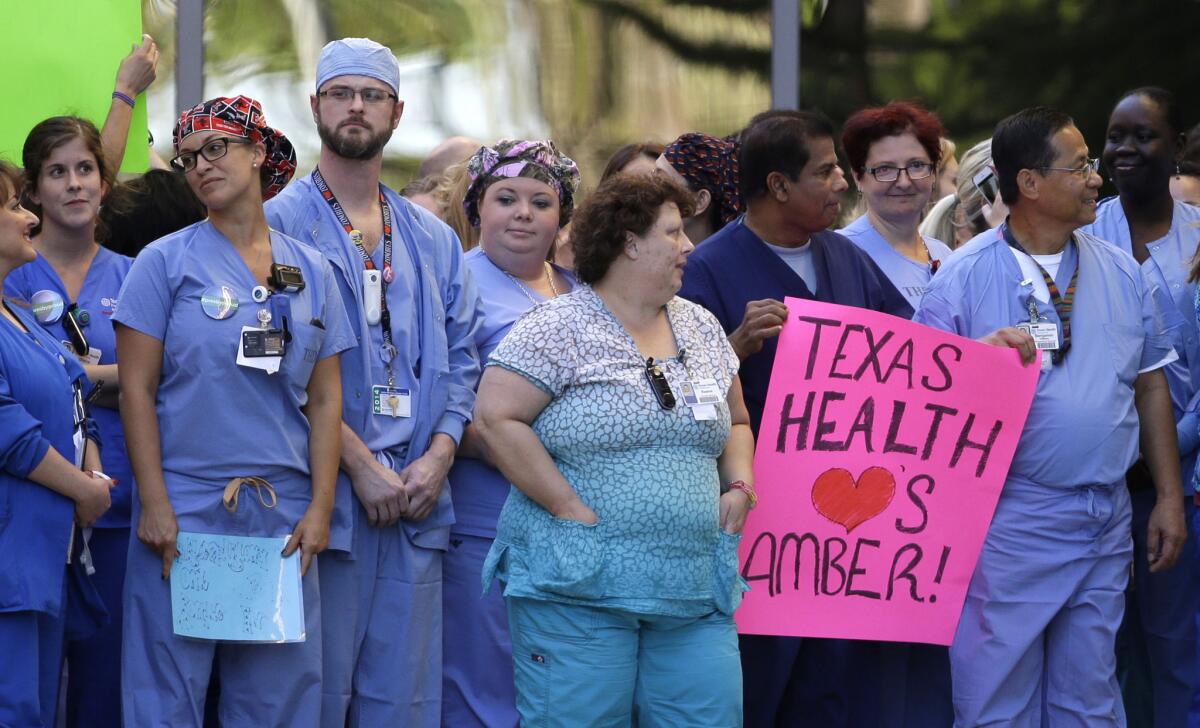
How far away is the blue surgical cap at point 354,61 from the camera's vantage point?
16.4 feet

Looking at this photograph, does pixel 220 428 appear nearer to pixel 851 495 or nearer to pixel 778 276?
pixel 778 276

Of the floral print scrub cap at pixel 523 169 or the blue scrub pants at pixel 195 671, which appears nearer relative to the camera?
the blue scrub pants at pixel 195 671

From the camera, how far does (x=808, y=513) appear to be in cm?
495

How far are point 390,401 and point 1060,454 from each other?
199 centimetres

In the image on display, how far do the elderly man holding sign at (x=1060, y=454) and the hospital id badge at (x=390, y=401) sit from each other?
1.70 metres

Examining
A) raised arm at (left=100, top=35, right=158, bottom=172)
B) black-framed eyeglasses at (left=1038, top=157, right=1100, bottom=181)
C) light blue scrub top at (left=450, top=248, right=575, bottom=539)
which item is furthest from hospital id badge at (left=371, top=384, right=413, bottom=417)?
black-framed eyeglasses at (left=1038, top=157, right=1100, bottom=181)

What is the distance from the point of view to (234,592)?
14.3ft

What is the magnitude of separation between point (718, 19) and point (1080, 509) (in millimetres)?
3576

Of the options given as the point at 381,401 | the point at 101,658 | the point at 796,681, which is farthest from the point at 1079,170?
the point at 101,658

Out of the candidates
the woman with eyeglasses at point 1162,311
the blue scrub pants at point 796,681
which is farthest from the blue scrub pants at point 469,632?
the woman with eyeglasses at point 1162,311

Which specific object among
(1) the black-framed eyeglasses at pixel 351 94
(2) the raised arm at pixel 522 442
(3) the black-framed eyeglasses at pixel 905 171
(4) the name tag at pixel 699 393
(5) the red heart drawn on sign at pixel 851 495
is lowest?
(5) the red heart drawn on sign at pixel 851 495

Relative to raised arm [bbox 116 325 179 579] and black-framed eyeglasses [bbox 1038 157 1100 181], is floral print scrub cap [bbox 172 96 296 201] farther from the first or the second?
black-framed eyeglasses [bbox 1038 157 1100 181]

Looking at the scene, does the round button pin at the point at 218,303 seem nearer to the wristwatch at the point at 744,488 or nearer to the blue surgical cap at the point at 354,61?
the blue surgical cap at the point at 354,61

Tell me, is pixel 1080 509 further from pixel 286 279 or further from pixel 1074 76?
pixel 1074 76
